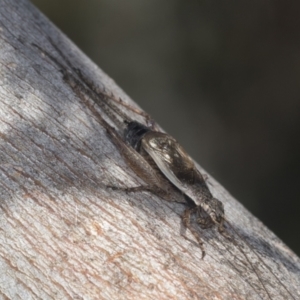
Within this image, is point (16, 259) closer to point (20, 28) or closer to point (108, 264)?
point (108, 264)

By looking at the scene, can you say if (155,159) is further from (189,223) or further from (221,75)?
(221,75)

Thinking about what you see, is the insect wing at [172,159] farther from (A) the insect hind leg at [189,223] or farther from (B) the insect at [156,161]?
(A) the insect hind leg at [189,223]

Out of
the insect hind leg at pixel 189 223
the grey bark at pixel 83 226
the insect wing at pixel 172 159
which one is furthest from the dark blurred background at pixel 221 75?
the grey bark at pixel 83 226

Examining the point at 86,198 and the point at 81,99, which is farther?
the point at 81,99

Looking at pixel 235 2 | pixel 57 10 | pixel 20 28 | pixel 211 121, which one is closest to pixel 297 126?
pixel 211 121

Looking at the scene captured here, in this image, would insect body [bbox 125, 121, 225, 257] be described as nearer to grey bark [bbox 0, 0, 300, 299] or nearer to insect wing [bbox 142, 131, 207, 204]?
insect wing [bbox 142, 131, 207, 204]

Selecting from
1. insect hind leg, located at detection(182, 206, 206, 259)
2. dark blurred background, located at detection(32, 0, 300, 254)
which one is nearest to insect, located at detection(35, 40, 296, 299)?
insect hind leg, located at detection(182, 206, 206, 259)
